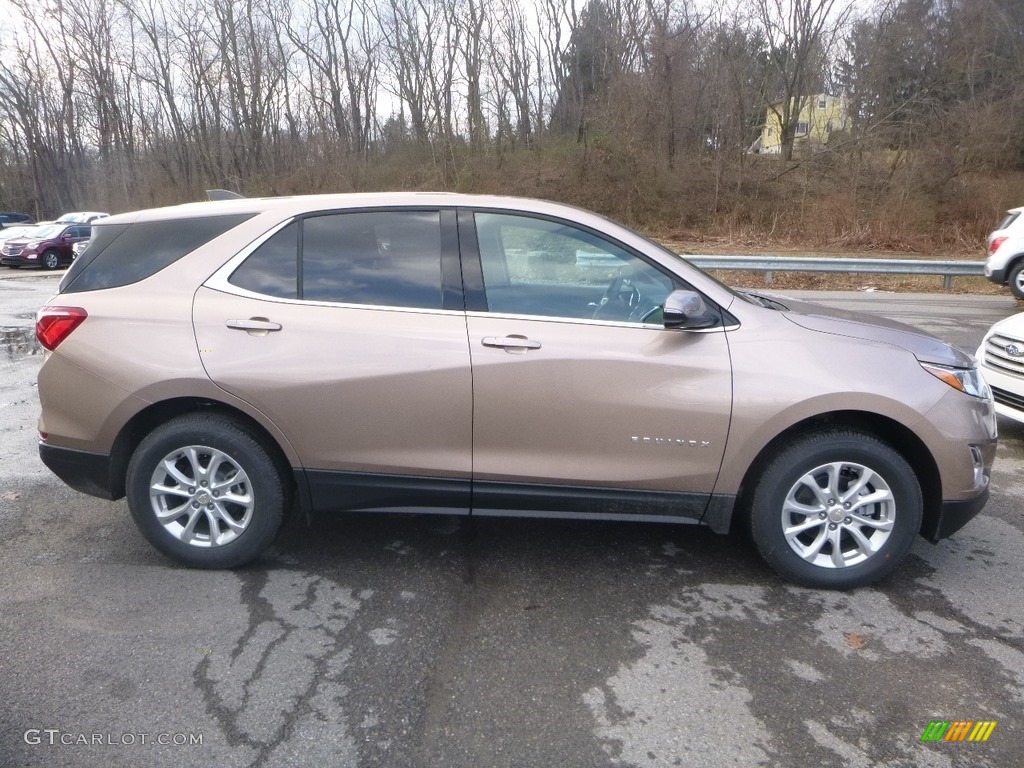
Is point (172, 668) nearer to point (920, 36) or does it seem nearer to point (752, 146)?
point (752, 146)

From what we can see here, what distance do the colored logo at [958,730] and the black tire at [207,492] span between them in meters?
2.86

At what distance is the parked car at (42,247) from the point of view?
81.1 feet

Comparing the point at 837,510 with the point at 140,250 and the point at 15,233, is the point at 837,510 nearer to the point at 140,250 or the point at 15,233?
the point at 140,250

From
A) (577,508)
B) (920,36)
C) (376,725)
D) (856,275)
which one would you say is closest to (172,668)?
(376,725)

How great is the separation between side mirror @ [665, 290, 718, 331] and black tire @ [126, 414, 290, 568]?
201 centimetres

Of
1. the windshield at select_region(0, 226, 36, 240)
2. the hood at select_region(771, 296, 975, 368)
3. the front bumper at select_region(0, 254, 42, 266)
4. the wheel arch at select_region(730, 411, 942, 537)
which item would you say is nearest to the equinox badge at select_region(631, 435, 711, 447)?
the wheel arch at select_region(730, 411, 942, 537)

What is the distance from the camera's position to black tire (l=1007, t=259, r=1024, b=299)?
Answer: 43.6 feet

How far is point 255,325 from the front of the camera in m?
3.79

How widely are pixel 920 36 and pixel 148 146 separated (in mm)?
38159

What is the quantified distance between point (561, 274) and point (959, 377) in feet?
6.36

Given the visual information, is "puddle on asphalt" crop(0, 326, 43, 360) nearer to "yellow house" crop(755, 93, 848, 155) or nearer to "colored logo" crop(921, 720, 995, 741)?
"colored logo" crop(921, 720, 995, 741)

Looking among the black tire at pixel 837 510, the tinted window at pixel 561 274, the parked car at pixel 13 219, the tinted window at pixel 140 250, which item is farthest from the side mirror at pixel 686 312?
the parked car at pixel 13 219

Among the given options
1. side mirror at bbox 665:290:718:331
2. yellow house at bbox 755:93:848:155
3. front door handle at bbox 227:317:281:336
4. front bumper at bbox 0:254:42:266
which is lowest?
front bumper at bbox 0:254:42:266

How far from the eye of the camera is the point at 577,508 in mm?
3750
